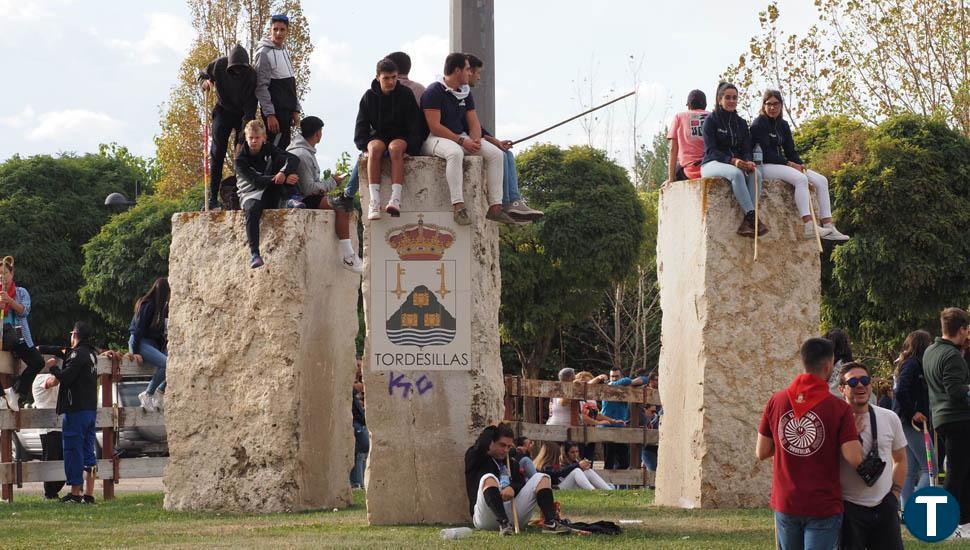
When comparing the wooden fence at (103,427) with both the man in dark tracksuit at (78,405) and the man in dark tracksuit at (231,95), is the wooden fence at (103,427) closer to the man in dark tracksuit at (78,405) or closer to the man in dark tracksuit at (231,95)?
the man in dark tracksuit at (78,405)

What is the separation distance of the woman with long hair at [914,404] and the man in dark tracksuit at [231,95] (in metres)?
6.83

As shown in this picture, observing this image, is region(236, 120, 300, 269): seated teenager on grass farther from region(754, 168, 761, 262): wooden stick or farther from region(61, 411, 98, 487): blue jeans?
region(754, 168, 761, 262): wooden stick

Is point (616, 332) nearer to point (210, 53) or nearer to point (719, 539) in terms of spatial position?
point (210, 53)

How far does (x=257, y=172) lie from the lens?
1455 cm

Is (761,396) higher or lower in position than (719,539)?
higher

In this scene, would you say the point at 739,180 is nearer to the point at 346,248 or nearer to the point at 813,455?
the point at 346,248

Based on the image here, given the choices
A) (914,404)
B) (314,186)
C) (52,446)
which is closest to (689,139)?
(314,186)

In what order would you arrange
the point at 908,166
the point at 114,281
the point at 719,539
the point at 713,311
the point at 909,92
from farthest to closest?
the point at 114,281
the point at 909,92
the point at 908,166
the point at 713,311
the point at 719,539

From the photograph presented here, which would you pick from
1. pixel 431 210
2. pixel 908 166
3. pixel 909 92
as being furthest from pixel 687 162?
pixel 909 92

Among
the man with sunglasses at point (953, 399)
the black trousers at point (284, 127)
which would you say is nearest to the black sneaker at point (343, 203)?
the black trousers at point (284, 127)

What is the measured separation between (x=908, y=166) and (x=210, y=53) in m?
23.0

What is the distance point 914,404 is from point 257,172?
655 cm

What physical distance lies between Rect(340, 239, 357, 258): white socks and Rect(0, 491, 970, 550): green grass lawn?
8.42ft

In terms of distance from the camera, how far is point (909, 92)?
34.1 metres
